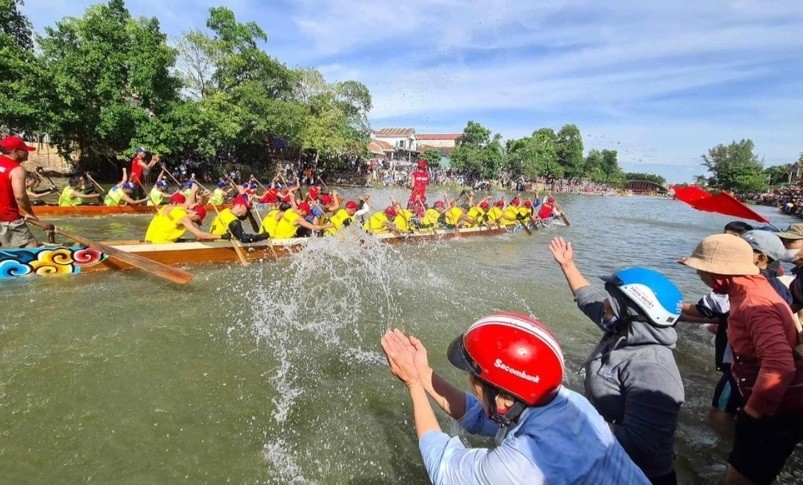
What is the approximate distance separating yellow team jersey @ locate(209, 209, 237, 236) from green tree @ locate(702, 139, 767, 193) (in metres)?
82.9

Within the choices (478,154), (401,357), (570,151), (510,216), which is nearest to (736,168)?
(570,151)

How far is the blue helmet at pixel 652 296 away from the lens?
80.1 inches

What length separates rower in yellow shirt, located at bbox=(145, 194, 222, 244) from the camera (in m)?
7.59

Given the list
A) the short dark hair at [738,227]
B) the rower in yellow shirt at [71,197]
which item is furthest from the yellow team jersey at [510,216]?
the rower in yellow shirt at [71,197]

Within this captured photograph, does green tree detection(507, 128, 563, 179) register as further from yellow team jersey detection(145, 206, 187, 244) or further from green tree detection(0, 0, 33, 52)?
yellow team jersey detection(145, 206, 187, 244)

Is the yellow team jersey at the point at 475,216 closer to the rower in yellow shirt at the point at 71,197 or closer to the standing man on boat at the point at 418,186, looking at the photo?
the standing man on boat at the point at 418,186

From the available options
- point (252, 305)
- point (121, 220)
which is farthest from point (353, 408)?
point (121, 220)

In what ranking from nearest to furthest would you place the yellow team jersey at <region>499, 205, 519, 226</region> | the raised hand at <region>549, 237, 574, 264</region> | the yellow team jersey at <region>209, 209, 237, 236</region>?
the raised hand at <region>549, 237, 574, 264</region> → the yellow team jersey at <region>209, 209, 237, 236</region> → the yellow team jersey at <region>499, 205, 519, 226</region>

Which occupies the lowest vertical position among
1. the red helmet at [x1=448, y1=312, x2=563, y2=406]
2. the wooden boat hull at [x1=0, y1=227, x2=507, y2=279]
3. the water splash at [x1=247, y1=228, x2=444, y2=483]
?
the water splash at [x1=247, y1=228, x2=444, y2=483]

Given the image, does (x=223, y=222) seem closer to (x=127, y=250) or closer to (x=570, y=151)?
(x=127, y=250)

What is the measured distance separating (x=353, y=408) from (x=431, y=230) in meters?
8.38

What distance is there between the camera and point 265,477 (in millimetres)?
3131

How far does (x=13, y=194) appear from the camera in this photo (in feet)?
19.6

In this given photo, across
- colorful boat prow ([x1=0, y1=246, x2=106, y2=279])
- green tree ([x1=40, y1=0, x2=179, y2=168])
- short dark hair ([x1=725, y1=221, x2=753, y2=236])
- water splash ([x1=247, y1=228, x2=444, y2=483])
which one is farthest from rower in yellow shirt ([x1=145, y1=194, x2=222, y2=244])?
green tree ([x1=40, y1=0, x2=179, y2=168])
